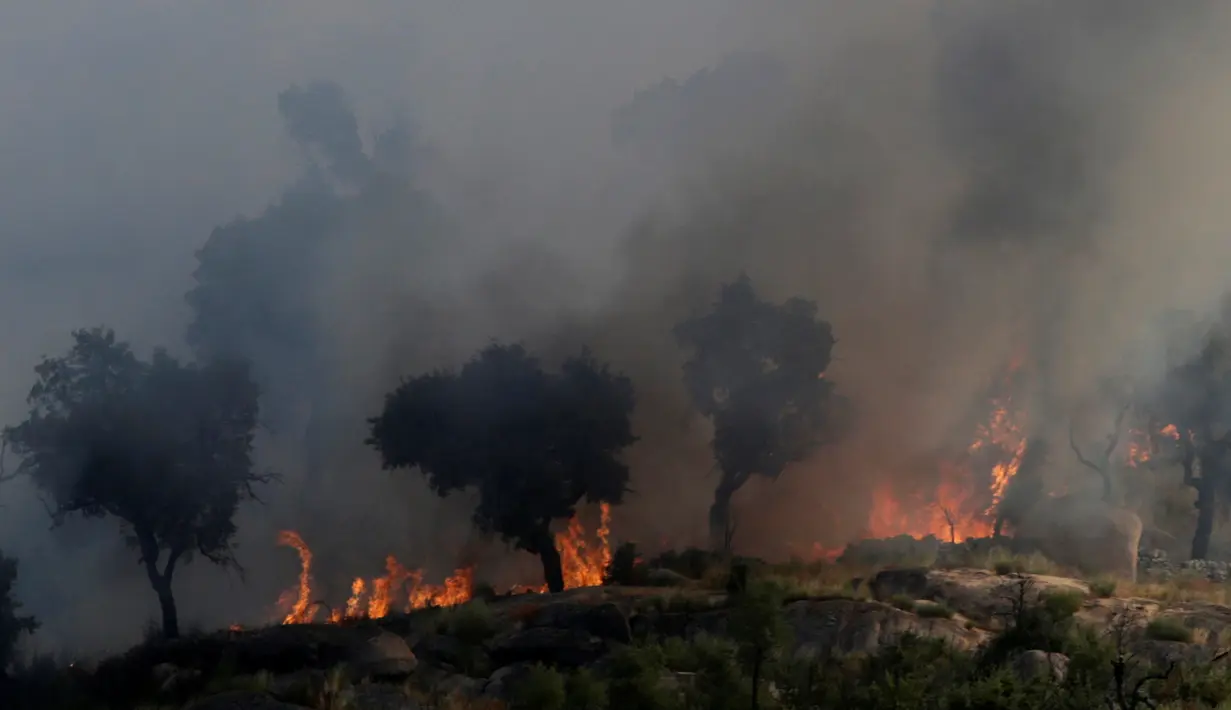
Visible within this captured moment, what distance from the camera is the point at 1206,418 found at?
5119 centimetres

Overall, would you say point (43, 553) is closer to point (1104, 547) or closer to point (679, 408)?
point (679, 408)

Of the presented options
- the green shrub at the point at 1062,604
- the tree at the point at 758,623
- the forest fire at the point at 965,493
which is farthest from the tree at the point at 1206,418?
the tree at the point at 758,623

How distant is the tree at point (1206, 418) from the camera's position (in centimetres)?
5081

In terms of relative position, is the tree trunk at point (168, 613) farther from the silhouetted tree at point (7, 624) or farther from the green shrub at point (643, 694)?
the green shrub at point (643, 694)

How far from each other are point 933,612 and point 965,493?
28979mm

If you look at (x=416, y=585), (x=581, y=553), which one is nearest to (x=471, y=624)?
(x=581, y=553)

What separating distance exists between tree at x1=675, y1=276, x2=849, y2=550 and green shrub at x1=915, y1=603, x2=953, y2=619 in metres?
17.4

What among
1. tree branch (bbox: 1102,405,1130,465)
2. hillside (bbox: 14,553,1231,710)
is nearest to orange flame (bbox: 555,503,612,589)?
hillside (bbox: 14,553,1231,710)

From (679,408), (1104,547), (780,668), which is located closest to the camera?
A: (780,668)

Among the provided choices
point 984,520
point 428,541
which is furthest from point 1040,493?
point 428,541

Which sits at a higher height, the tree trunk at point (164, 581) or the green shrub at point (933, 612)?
the tree trunk at point (164, 581)

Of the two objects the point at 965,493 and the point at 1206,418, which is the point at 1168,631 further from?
the point at 965,493

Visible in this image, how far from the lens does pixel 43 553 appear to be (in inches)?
2012

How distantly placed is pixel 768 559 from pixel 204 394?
92.1 ft
